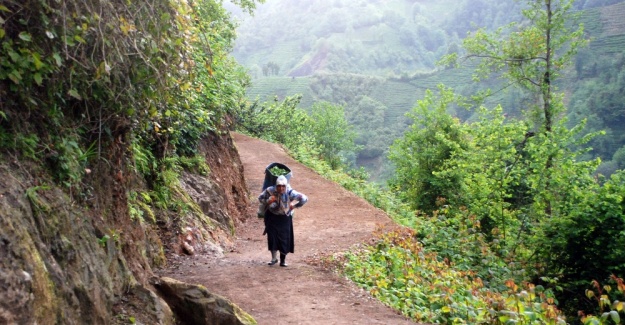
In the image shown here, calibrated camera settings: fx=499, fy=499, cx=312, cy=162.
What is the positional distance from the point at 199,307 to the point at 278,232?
3.00 metres

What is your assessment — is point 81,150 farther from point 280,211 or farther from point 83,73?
point 280,211

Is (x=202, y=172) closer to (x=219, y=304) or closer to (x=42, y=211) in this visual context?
(x=219, y=304)

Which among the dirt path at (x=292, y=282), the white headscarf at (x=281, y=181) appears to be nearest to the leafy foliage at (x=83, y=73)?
the dirt path at (x=292, y=282)

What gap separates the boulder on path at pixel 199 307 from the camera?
209 inches

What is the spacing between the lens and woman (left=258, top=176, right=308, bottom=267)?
812 centimetres

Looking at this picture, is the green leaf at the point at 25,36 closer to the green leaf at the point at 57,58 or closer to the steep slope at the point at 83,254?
the green leaf at the point at 57,58

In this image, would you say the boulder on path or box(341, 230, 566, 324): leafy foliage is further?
box(341, 230, 566, 324): leafy foliage

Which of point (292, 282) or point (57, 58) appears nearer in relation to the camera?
point (57, 58)

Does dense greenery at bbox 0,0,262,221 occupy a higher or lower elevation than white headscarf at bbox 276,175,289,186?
higher

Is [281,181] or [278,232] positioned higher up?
[281,181]

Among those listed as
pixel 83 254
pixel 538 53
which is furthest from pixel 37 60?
pixel 538 53

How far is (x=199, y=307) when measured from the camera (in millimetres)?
5320

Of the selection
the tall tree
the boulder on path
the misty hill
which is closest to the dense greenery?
the boulder on path

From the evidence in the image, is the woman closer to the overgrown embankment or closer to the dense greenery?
the overgrown embankment
